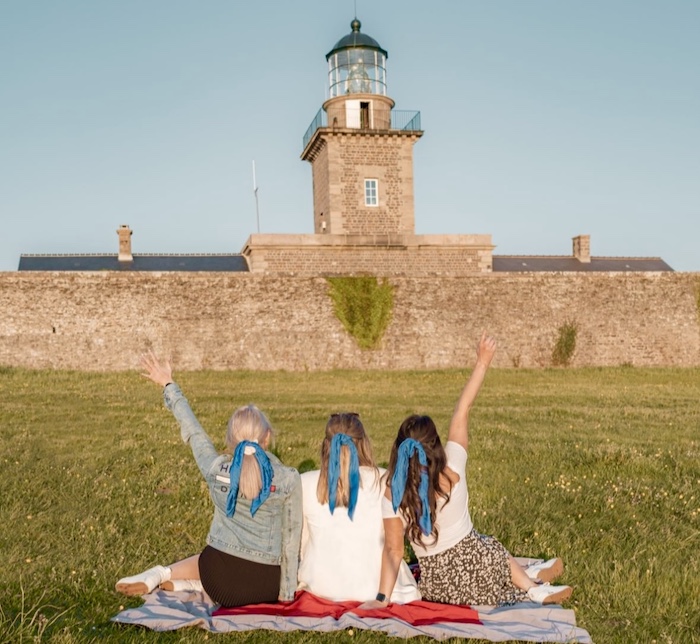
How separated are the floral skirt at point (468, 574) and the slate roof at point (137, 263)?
29.8m

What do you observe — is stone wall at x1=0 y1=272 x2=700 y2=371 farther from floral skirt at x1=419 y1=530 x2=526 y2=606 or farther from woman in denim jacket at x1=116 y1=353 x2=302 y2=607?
floral skirt at x1=419 y1=530 x2=526 y2=606

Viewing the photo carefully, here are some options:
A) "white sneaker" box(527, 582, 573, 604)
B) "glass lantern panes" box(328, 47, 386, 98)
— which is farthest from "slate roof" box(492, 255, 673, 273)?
"white sneaker" box(527, 582, 573, 604)

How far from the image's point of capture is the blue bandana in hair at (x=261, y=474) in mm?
4430

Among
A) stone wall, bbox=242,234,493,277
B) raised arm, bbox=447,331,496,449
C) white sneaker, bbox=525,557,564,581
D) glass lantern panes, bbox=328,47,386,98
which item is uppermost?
glass lantern panes, bbox=328,47,386,98

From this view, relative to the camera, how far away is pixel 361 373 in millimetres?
22719

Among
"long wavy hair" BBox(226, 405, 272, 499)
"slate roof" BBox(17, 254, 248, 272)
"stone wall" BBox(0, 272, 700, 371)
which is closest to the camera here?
"long wavy hair" BBox(226, 405, 272, 499)

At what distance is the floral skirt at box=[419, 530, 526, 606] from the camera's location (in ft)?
15.0

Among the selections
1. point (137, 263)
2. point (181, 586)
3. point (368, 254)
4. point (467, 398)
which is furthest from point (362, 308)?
point (181, 586)

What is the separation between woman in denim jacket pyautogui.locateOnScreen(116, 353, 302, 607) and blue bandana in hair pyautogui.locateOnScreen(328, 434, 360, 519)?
0.78 ft

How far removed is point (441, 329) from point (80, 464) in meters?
17.6

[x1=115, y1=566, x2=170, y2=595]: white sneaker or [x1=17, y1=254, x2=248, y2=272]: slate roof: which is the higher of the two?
[x1=17, y1=254, x2=248, y2=272]: slate roof

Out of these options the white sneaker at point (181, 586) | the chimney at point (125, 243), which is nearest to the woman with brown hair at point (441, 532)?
the white sneaker at point (181, 586)

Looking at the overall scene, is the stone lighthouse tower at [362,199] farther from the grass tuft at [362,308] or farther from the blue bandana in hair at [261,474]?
the blue bandana in hair at [261,474]

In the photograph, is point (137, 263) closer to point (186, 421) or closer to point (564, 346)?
point (564, 346)
